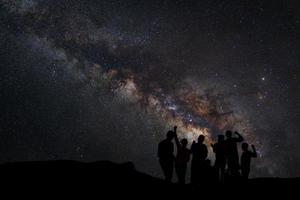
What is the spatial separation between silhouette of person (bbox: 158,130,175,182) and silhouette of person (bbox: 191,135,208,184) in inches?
34.3

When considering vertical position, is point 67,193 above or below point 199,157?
below

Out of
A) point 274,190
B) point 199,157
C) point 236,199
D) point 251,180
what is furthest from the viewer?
point 199,157

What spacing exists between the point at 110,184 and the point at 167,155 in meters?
2.11

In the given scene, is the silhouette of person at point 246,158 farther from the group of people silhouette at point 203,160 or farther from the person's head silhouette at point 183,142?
the person's head silhouette at point 183,142

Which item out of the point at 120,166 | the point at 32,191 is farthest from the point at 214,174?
the point at 32,191

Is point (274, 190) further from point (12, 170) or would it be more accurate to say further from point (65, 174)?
→ point (12, 170)

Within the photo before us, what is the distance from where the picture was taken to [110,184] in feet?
34.3

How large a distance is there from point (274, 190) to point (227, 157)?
228 cm

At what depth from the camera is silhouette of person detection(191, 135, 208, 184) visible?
38.4 ft

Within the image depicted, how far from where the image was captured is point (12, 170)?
11242 mm

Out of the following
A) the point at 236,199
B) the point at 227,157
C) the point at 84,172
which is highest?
the point at 227,157

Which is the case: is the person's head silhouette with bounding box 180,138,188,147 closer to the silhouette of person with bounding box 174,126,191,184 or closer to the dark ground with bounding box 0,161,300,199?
the silhouette of person with bounding box 174,126,191,184

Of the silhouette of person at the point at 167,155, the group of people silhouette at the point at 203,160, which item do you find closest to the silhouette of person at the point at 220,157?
the group of people silhouette at the point at 203,160

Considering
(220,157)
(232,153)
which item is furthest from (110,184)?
(232,153)
